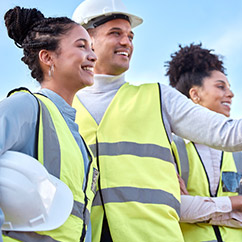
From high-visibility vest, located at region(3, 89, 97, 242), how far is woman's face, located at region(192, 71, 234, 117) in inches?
95.9

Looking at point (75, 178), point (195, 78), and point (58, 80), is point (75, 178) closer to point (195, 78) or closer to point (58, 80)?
point (58, 80)

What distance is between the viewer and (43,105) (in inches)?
94.9

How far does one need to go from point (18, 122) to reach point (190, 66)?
10.6 ft

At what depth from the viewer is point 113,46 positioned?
3676 millimetres

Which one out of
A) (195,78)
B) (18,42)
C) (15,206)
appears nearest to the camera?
(15,206)

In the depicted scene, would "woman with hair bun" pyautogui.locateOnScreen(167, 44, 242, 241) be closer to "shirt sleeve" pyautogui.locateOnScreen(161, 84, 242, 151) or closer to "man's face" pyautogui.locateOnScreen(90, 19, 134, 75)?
"shirt sleeve" pyautogui.locateOnScreen(161, 84, 242, 151)

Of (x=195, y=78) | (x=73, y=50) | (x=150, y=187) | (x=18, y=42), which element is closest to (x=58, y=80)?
(x=73, y=50)

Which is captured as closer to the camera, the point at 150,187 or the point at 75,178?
the point at 75,178

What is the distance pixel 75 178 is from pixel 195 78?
2.85 metres

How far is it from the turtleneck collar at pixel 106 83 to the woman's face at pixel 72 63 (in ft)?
2.02

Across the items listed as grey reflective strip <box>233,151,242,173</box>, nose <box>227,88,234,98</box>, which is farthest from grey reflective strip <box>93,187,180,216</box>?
nose <box>227,88,234,98</box>

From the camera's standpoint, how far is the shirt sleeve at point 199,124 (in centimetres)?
303

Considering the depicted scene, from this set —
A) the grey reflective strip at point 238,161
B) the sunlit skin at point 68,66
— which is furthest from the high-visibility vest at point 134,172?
the grey reflective strip at point 238,161

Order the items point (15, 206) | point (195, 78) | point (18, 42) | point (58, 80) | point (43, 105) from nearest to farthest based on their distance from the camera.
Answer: point (15, 206)
point (43, 105)
point (58, 80)
point (18, 42)
point (195, 78)
